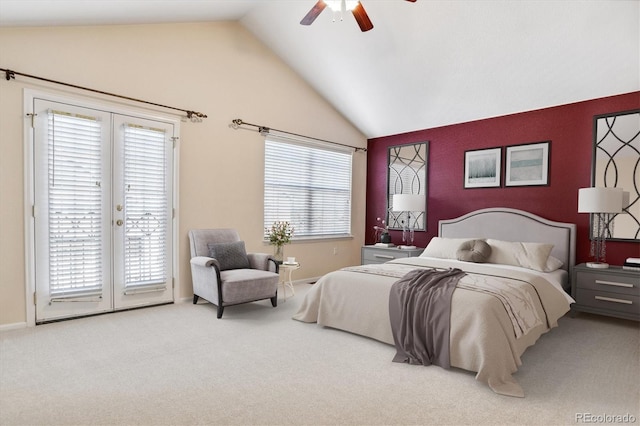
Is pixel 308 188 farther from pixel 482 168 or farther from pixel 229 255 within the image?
pixel 482 168

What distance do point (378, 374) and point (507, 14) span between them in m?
3.66

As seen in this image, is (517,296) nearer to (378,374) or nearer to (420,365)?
(420,365)

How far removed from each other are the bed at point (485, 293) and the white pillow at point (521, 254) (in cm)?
1


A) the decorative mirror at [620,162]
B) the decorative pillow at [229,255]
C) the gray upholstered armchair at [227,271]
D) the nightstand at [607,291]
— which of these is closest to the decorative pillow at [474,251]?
the nightstand at [607,291]

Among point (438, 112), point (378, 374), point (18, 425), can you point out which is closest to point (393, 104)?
point (438, 112)

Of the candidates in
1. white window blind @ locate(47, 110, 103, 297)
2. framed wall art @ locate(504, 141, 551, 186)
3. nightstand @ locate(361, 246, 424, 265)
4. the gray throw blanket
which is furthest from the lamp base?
white window blind @ locate(47, 110, 103, 297)

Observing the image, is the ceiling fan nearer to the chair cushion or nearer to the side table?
the chair cushion

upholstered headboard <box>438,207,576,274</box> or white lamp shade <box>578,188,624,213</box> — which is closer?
white lamp shade <box>578,188,624,213</box>

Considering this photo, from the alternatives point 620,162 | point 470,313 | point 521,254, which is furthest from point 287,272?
point 620,162

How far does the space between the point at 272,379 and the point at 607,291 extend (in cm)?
363

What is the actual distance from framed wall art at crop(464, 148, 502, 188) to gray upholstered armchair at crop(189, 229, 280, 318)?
317 centimetres

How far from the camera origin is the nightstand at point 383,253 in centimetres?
556

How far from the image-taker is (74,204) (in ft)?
12.3

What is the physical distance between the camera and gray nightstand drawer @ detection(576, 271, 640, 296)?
12.2 feet
